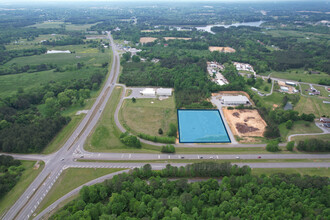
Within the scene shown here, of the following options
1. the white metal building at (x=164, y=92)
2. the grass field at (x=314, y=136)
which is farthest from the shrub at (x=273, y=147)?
the white metal building at (x=164, y=92)

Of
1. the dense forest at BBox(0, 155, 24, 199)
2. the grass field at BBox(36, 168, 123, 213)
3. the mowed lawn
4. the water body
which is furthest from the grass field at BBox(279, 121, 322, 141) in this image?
the dense forest at BBox(0, 155, 24, 199)

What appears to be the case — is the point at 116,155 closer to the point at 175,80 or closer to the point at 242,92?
the point at 175,80

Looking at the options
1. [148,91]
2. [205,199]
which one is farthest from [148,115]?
[205,199]

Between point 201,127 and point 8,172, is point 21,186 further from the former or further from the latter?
point 201,127

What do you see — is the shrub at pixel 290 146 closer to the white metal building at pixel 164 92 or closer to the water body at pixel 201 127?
the water body at pixel 201 127

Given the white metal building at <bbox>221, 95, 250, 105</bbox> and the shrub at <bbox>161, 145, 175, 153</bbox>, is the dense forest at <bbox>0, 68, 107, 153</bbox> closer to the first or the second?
the shrub at <bbox>161, 145, 175, 153</bbox>

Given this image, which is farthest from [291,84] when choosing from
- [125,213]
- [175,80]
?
[125,213]
